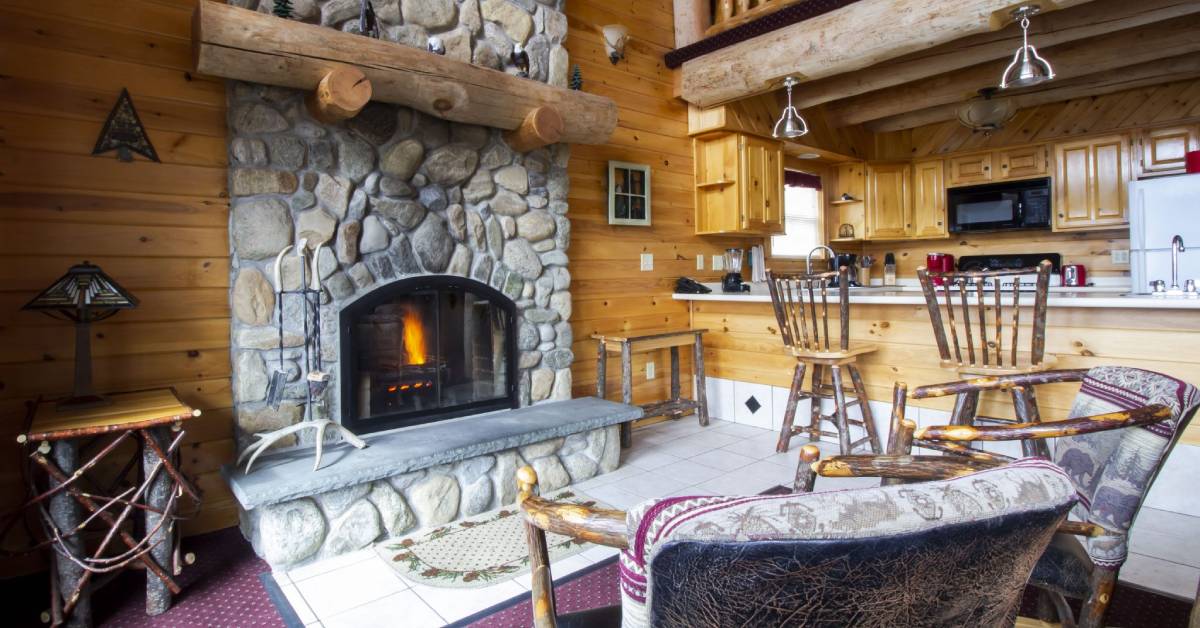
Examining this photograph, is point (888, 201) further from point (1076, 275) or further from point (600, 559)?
point (600, 559)

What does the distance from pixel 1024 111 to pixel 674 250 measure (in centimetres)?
316

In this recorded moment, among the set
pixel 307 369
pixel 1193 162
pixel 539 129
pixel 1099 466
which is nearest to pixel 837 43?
pixel 539 129

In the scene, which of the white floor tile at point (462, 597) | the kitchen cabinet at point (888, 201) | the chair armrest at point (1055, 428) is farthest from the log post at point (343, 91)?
the kitchen cabinet at point (888, 201)

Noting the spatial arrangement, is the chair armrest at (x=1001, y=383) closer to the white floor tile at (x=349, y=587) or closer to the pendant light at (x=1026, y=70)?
the pendant light at (x=1026, y=70)

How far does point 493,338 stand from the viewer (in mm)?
3346

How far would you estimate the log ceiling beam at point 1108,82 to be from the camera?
4.17 meters

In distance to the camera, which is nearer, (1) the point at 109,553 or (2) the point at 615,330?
(1) the point at 109,553

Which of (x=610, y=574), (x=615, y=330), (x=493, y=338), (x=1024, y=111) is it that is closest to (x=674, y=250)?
(x=615, y=330)

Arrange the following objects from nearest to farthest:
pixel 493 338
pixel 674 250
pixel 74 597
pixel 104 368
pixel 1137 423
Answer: pixel 1137 423 < pixel 74 597 < pixel 104 368 < pixel 493 338 < pixel 674 250

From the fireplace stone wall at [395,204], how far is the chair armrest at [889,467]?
6.71ft

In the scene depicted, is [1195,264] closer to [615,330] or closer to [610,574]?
[615,330]

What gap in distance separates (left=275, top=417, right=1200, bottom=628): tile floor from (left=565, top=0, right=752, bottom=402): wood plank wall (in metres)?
0.98

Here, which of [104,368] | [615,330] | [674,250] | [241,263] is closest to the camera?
[104,368]

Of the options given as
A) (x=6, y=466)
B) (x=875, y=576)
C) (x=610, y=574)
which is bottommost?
(x=610, y=574)
